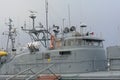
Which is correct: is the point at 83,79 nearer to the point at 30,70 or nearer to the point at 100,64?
the point at 100,64

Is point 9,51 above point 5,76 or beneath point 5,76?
above

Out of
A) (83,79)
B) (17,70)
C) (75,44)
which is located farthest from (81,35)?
(17,70)

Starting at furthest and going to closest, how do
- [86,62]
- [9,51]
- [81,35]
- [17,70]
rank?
1. [9,51]
2. [17,70]
3. [81,35]
4. [86,62]

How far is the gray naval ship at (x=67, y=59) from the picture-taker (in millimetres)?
21531

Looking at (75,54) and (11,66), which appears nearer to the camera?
(75,54)

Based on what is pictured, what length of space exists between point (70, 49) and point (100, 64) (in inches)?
105

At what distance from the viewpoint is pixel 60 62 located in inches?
923

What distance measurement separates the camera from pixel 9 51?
2973cm

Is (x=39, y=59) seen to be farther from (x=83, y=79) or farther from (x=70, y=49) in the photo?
(x=83, y=79)

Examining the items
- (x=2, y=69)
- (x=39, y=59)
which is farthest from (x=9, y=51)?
(x=39, y=59)

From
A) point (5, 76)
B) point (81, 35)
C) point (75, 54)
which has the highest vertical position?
point (81, 35)

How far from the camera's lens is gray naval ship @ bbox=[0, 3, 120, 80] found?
21.5 meters

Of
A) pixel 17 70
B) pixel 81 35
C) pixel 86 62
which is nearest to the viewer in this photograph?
pixel 86 62

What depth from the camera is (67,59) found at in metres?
23.1
